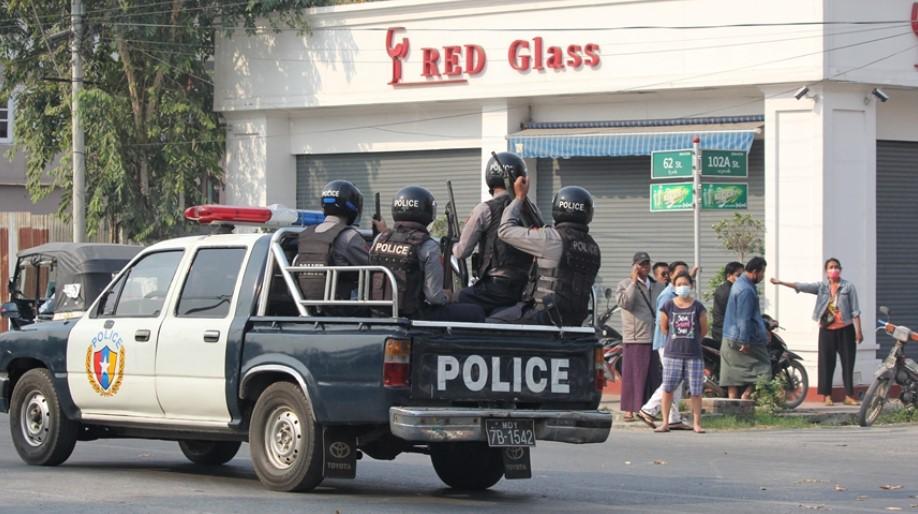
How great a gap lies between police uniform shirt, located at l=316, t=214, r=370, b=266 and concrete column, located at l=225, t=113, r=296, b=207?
58.6 ft

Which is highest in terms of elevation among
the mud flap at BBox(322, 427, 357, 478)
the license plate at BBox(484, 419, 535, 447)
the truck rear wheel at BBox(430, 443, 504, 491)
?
the license plate at BBox(484, 419, 535, 447)

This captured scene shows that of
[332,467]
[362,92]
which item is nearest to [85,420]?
[332,467]

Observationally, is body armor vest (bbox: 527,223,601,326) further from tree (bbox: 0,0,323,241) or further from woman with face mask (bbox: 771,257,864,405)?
tree (bbox: 0,0,323,241)

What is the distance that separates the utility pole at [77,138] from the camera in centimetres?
2712

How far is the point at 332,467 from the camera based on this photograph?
9.73m

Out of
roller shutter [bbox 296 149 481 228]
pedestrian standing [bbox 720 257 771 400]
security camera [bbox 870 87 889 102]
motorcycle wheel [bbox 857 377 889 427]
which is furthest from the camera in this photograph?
roller shutter [bbox 296 149 481 228]

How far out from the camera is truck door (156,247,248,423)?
10.4 metres

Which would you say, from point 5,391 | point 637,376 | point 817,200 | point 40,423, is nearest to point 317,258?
point 40,423

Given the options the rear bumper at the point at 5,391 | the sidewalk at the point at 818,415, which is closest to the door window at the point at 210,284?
the rear bumper at the point at 5,391

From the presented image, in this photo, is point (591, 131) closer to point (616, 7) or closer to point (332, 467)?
point (616, 7)

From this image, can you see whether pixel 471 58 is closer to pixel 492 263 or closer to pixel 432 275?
pixel 492 263

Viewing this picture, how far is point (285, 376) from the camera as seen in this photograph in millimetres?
9961

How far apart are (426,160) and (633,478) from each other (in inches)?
610

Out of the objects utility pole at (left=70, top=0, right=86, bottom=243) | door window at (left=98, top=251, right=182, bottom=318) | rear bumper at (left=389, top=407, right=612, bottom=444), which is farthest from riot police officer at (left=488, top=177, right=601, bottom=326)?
utility pole at (left=70, top=0, right=86, bottom=243)
